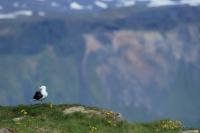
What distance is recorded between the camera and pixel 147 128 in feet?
171

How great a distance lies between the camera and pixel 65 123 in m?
49.5

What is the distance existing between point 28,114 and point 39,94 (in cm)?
314

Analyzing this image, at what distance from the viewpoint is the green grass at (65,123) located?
47438mm

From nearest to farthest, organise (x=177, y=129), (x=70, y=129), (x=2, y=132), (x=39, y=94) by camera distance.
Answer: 1. (x=2, y=132)
2. (x=70, y=129)
3. (x=177, y=129)
4. (x=39, y=94)

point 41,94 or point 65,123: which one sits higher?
point 41,94

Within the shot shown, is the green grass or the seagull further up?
the seagull

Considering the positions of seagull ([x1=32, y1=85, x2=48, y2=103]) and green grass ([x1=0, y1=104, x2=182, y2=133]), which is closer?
green grass ([x1=0, y1=104, x2=182, y2=133])

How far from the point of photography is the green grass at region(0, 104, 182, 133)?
4744 cm

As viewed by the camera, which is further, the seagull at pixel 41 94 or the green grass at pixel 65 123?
the seagull at pixel 41 94

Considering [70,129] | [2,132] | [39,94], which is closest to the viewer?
[2,132]

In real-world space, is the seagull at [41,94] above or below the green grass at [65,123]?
above

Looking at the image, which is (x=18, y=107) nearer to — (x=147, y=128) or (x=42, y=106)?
(x=42, y=106)

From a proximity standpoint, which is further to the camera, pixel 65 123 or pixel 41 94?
pixel 41 94

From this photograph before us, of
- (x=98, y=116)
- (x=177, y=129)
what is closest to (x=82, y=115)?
(x=98, y=116)
